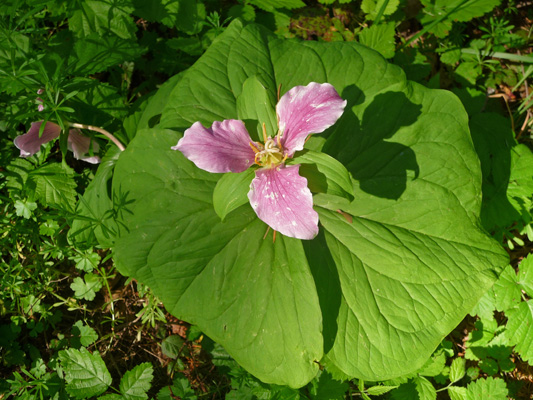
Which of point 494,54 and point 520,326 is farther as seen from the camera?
point 494,54

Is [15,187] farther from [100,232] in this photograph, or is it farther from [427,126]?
[427,126]

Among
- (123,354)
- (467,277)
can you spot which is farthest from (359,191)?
(123,354)

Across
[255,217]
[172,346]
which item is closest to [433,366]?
[255,217]

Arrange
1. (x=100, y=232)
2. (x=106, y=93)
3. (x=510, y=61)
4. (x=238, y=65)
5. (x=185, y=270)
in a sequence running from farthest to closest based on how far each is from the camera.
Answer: (x=510, y=61) < (x=106, y=93) < (x=100, y=232) < (x=238, y=65) < (x=185, y=270)

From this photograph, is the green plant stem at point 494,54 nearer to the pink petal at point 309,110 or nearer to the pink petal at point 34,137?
the pink petal at point 309,110

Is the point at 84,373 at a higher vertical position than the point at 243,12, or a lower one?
lower

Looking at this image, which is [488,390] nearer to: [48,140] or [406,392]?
[406,392]

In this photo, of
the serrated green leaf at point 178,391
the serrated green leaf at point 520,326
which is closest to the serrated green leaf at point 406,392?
the serrated green leaf at point 520,326
